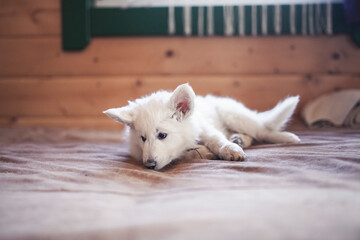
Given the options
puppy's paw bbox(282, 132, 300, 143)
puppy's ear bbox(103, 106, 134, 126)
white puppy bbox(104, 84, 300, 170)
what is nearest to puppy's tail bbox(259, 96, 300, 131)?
white puppy bbox(104, 84, 300, 170)

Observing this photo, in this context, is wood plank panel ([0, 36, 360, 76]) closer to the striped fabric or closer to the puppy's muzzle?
the striped fabric

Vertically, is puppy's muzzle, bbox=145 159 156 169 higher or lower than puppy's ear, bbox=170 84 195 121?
lower

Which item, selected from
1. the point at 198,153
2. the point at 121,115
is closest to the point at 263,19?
the point at 198,153

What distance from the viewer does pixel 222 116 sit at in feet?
6.78

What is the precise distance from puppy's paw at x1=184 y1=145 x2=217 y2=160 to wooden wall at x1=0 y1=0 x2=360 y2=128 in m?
1.27

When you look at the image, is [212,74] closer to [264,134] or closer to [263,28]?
[263,28]

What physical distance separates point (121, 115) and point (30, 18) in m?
2.04

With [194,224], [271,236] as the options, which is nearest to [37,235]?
[194,224]

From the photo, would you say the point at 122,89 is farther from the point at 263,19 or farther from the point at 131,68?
the point at 263,19

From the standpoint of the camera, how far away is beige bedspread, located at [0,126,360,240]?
0.66 metres

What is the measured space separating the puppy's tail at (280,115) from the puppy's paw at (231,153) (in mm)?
538

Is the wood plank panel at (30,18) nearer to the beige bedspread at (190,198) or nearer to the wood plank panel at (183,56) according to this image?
the wood plank panel at (183,56)

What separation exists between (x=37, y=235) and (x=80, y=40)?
8.04ft

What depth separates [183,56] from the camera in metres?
2.83
